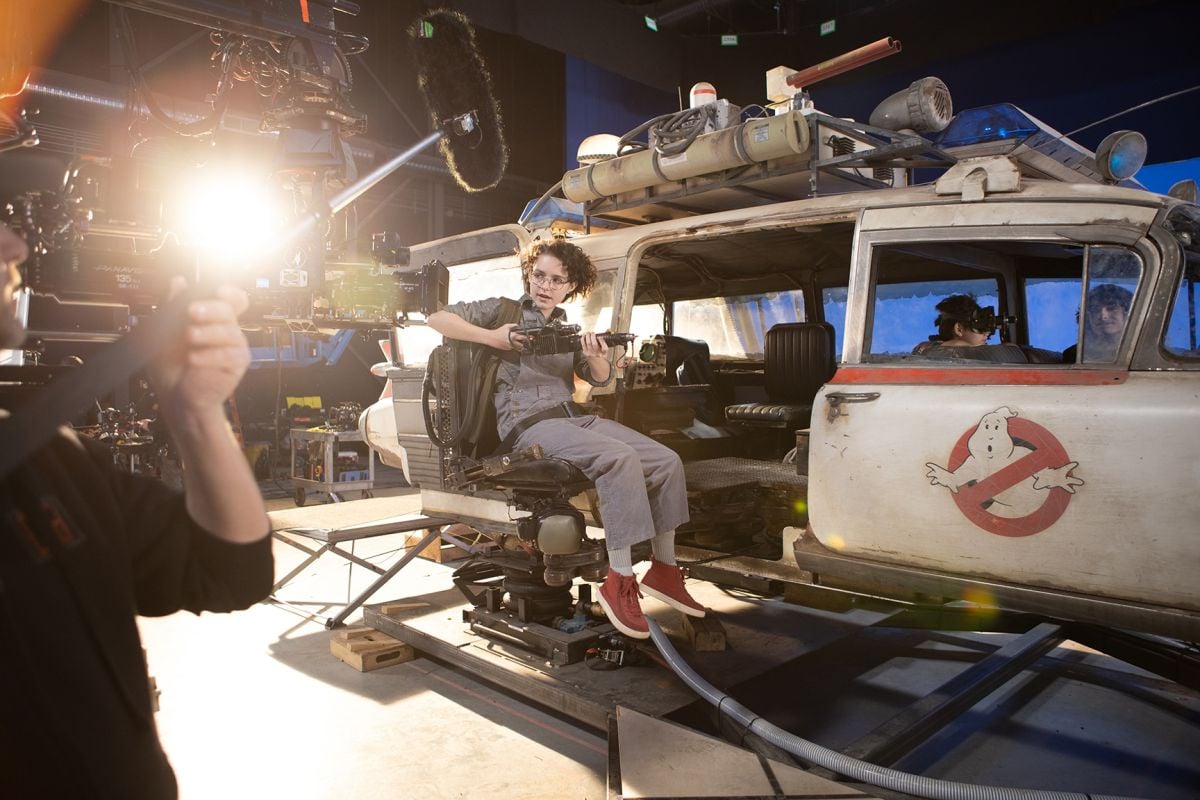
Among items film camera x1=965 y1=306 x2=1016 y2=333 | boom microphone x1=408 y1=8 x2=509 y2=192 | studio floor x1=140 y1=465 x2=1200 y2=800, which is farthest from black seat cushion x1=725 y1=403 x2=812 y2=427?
boom microphone x1=408 y1=8 x2=509 y2=192

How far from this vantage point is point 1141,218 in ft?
9.57

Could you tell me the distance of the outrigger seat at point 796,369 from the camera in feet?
16.5

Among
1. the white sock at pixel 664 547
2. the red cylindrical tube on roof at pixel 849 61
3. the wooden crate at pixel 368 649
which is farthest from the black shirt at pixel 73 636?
the red cylindrical tube on roof at pixel 849 61

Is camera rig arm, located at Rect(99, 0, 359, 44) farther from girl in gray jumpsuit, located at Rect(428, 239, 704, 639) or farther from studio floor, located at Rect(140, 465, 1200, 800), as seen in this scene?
studio floor, located at Rect(140, 465, 1200, 800)

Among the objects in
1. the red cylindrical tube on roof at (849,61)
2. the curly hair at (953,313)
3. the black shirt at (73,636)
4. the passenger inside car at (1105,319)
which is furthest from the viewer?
the red cylindrical tube on roof at (849,61)

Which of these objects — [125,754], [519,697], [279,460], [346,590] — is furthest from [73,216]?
[279,460]

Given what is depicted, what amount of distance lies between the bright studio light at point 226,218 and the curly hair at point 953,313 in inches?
131

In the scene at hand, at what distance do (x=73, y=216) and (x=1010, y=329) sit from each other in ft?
15.1

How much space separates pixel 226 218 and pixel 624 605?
228cm

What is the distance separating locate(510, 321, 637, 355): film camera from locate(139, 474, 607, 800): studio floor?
1689 millimetres

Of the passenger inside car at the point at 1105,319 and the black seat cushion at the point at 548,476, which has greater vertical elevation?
the passenger inside car at the point at 1105,319

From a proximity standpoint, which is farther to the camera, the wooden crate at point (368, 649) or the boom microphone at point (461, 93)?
the boom microphone at point (461, 93)

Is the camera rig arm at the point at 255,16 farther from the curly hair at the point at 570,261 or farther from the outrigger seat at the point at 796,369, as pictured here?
the outrigger seat at the point at 796,369

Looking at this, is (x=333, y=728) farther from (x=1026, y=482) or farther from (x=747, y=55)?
(x=747, y=55)
